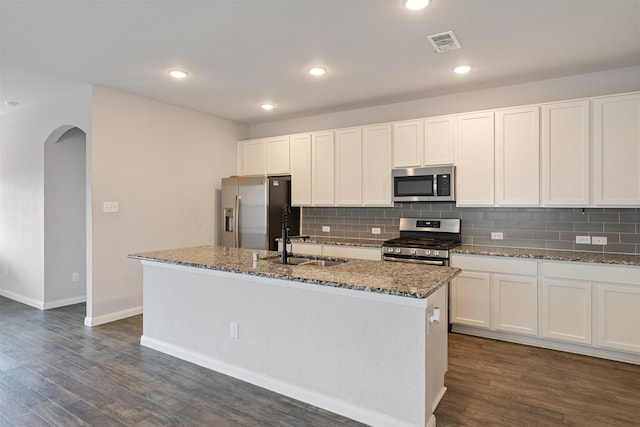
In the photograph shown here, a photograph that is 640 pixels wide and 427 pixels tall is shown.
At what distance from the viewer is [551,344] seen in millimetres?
3434

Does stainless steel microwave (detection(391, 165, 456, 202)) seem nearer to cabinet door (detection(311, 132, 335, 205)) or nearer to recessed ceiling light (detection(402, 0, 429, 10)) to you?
cabinet door (detection(311, 132, 335, 205))

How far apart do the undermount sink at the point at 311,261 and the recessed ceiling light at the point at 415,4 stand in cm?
182

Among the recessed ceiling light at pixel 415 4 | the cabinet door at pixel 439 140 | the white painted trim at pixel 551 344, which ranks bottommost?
the white painted trim at pixel 551 344

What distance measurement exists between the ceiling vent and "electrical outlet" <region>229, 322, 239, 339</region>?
8.72ft

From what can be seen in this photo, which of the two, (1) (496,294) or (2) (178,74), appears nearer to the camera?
(1) (496,294)

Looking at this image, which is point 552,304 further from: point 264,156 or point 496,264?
point 264,156

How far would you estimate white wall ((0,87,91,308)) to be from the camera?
15.2ft

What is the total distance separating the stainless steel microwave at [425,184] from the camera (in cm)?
401

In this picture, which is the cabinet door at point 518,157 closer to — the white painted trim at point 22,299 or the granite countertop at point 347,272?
the granite countertop at point 347,272

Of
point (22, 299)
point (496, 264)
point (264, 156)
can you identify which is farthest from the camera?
point (264, 156)

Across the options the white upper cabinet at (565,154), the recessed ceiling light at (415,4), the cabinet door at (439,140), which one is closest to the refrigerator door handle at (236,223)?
the cabinet door at (439,140)

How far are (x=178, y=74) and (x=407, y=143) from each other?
8.32 feet

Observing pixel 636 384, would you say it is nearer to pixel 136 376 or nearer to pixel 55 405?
pixel 136 376

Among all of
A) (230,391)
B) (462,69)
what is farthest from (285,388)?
(462,69)
